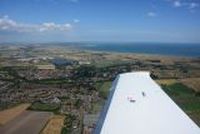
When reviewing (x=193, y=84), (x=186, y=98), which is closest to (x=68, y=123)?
(x=186, y=98)

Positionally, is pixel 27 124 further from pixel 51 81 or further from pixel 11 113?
pixel 51 81

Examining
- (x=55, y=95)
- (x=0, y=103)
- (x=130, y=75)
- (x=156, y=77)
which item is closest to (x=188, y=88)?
(x=156, y=77)

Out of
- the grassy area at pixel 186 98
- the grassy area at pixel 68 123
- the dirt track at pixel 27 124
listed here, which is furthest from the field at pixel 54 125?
the grassy area at pixel 186 98

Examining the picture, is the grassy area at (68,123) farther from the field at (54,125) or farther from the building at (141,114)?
the building at (141,114)

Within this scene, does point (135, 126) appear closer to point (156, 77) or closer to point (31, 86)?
point (31, 86)

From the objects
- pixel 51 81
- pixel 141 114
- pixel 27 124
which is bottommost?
pixel 51 81
